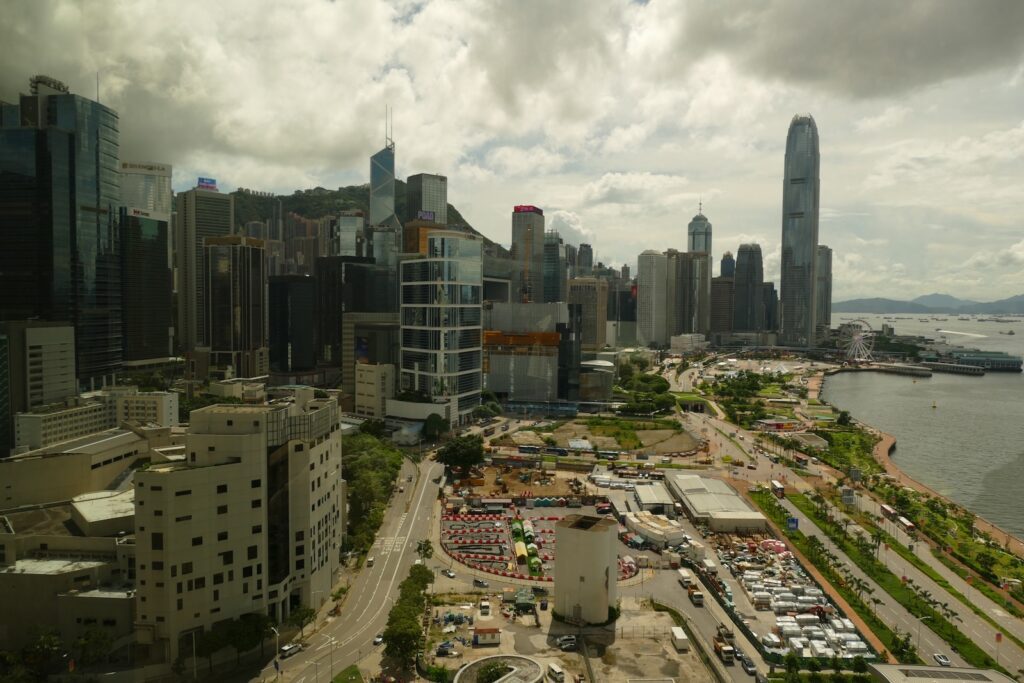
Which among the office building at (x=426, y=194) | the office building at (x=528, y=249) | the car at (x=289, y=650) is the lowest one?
the car at (x=289, y=650)

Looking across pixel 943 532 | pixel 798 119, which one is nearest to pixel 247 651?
pixel 943 532

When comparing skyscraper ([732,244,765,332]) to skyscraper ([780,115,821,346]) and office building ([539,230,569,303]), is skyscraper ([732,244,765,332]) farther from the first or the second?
office building ([539,230,569,303])

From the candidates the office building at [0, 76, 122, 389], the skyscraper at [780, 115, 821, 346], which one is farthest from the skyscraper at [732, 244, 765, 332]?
the office building at [0, 76, 122, 389]

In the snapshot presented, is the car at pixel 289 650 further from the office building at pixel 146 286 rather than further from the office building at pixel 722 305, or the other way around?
the office building at pixel 722 305

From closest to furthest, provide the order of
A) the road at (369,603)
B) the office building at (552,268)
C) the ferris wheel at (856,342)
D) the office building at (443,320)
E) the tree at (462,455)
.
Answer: the road at (369,603) → the tree at (462,455) → the office building at (443,320) → the office building at (552,268) → the ferris wheel at (856,342)

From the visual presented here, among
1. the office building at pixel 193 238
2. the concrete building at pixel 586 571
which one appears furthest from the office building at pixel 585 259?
the concrete building at pixel 586 571

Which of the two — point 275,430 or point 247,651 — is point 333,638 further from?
point 275,430
